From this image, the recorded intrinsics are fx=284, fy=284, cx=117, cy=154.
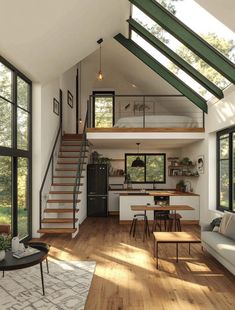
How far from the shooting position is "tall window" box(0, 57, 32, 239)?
5223 millimetres

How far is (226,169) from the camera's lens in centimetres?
677

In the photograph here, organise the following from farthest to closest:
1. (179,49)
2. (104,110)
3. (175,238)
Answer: (104,110) < (179,49) < (175,238)

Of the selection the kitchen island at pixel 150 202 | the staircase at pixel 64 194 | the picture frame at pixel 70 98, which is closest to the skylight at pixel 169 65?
the kitchen island at pixel 150 202

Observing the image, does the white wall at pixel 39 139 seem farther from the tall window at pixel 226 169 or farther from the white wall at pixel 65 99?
the tall window at pixel 226 169

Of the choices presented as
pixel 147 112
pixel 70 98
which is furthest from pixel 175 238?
pixel 70 98

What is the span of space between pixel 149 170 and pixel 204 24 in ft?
20.9

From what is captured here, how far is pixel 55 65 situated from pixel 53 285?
453 cm

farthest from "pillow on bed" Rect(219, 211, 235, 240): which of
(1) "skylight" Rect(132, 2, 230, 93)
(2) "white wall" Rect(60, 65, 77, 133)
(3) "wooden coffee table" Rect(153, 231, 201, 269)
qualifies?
(2) "white wall" Rect(60, 65, 77, 133)

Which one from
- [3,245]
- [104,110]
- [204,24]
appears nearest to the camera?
[3,245]

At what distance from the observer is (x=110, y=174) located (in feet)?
34.8

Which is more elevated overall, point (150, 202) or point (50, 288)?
point (150, 202)

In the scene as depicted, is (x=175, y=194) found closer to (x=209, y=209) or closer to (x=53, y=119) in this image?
(x=209, y=209)

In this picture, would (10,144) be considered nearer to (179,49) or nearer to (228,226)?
(179,49)

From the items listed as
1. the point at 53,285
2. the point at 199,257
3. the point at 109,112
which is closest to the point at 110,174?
the point at 109,112
